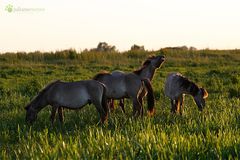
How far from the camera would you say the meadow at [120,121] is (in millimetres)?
6617

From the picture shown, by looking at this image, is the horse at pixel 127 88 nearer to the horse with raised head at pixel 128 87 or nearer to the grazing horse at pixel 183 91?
the horse with raised head at pixel 128 87

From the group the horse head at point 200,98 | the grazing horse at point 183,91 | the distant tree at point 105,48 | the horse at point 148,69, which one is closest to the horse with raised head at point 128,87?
the horse at point 148,69

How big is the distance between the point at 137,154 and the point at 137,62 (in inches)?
962

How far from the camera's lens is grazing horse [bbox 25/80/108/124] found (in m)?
11.3

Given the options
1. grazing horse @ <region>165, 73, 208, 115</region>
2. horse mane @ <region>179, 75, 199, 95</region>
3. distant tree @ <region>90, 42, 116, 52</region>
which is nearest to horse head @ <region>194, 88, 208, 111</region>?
grazing horse @ <region>165, 73, 208, 115</region>

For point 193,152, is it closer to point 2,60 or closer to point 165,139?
point 165,139

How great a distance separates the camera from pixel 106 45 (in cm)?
5525

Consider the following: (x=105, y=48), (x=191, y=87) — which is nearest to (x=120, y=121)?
(x=191, y=87)

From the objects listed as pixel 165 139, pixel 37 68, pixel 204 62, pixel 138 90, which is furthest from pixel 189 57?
pixel 165 139

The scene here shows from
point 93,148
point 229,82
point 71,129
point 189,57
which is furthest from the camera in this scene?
point 189,57

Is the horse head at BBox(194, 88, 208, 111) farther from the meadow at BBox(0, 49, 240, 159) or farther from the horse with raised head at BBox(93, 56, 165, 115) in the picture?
the horse with raised head at BBox(93, 56, 165, 115)

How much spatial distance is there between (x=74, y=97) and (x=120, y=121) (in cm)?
122

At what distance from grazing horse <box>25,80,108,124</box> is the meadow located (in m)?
0.31

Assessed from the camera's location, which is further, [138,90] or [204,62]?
[204,62]
